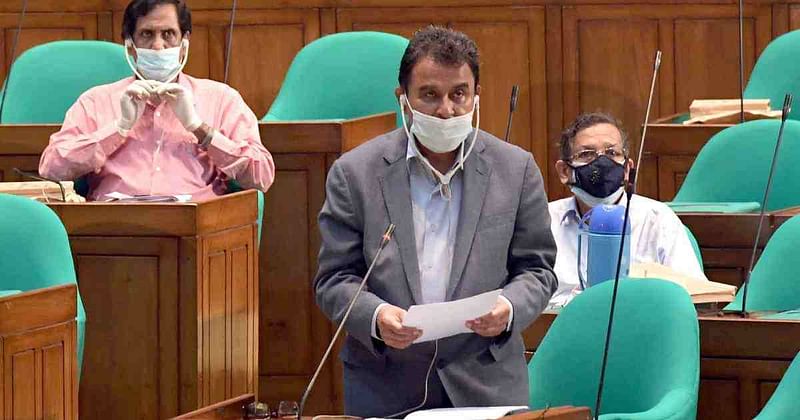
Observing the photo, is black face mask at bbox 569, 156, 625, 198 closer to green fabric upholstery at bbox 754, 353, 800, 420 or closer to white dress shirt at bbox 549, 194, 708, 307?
white dress shirt at bbox 549, 194, 708, 307

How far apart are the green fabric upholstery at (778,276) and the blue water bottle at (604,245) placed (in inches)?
13.4

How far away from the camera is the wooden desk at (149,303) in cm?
407

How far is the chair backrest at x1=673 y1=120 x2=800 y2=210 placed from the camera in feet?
16.2

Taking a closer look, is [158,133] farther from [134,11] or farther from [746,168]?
[746,168]

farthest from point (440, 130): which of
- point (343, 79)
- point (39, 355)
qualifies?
point (343, 79)

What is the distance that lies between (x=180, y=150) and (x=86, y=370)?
2.49 feet

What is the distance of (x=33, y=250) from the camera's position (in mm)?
3941

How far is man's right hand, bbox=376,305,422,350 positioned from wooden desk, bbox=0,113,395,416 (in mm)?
2056

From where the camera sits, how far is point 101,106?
4.64 metres

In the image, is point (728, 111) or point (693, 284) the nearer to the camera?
point (693, 284)

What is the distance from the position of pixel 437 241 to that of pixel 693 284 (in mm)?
969

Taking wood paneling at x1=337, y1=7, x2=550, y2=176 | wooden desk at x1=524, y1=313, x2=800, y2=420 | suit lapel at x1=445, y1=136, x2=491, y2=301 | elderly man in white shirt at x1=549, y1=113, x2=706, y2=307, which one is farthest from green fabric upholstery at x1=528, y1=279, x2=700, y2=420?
wood paneling at x1=337, y1=7, x2=550, y2=176

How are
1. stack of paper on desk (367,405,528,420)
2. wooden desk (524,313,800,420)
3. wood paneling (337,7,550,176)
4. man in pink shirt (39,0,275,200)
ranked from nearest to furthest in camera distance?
stack of paper on desk (367,405,528,420)
wooden desk (524,313,800,420)
man in pink shirt (39,0,275,200)
wood paneling (337,7,550,176)

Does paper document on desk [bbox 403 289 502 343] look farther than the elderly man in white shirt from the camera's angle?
No
